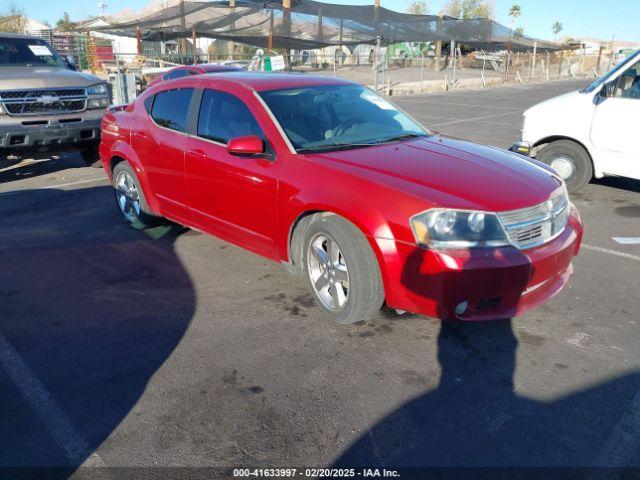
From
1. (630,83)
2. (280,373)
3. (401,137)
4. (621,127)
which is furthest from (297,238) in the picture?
(630,83)

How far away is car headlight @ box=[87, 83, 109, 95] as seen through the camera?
348 inches

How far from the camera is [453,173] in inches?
148

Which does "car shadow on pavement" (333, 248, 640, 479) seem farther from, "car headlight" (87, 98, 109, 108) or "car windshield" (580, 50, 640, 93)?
"car headlight" (87, 98, 109, 108)

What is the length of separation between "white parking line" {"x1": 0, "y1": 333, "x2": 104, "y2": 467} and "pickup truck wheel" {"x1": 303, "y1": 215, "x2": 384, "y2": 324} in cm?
177

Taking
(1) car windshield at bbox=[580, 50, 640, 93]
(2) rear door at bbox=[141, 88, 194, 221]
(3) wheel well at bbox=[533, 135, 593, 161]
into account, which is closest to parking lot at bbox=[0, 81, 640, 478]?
(2) rear door at bbox=[141, 88, 194, 221]

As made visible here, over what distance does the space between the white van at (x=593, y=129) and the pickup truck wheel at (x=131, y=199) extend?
3.97m

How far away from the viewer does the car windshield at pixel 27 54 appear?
354 inches

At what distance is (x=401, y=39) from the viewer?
24688 mm

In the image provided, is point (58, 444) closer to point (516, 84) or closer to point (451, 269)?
point (451, 269)

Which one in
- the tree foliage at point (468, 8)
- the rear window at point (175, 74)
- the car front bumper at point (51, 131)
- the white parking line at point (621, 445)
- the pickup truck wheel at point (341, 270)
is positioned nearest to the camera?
the white parking line at point (621, 445)

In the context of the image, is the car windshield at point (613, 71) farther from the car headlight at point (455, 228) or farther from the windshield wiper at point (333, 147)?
the car headlight at point (455, 228)

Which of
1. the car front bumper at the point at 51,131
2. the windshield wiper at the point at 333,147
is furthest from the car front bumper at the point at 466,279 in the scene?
the car front bumper at the point at 51,131

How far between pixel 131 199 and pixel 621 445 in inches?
197

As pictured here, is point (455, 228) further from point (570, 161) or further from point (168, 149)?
point (570, 161)
